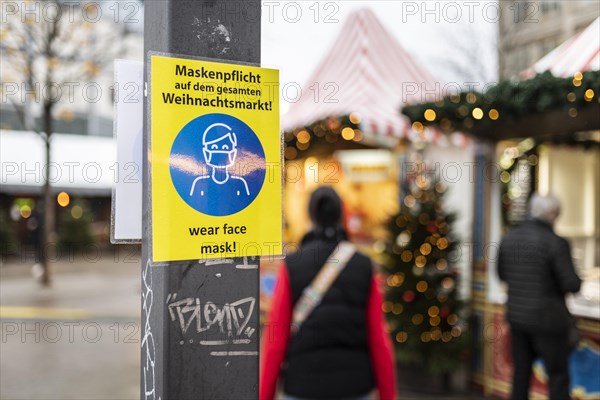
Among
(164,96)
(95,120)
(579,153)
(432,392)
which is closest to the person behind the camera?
(164,96)

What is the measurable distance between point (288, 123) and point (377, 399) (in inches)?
254

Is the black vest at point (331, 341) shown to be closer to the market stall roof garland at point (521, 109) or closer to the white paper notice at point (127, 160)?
the white paper notice at point (127, 160)

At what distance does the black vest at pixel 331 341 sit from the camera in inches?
111

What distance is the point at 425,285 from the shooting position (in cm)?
670

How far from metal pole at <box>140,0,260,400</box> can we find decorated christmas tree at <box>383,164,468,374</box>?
5.03 metres

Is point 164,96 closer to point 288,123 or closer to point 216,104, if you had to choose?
point 216,104

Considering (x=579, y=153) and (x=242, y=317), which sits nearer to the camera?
(x=242, y=317)

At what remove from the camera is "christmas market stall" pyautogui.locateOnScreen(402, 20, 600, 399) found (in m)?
5.10

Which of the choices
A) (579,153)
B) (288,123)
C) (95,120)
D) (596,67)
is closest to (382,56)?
(288,123)

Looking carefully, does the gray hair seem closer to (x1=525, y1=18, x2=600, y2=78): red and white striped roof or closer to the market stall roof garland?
the market stall roof garland

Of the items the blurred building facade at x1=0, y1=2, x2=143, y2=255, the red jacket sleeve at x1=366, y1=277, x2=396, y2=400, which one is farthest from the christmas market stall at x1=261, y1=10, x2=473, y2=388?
the blurred building facade at x1=0, y1=2, x2=143, y2=255

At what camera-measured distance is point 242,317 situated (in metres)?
1.82

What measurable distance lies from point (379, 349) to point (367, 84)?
6445mm

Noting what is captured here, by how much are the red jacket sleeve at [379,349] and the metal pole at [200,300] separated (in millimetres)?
1138
